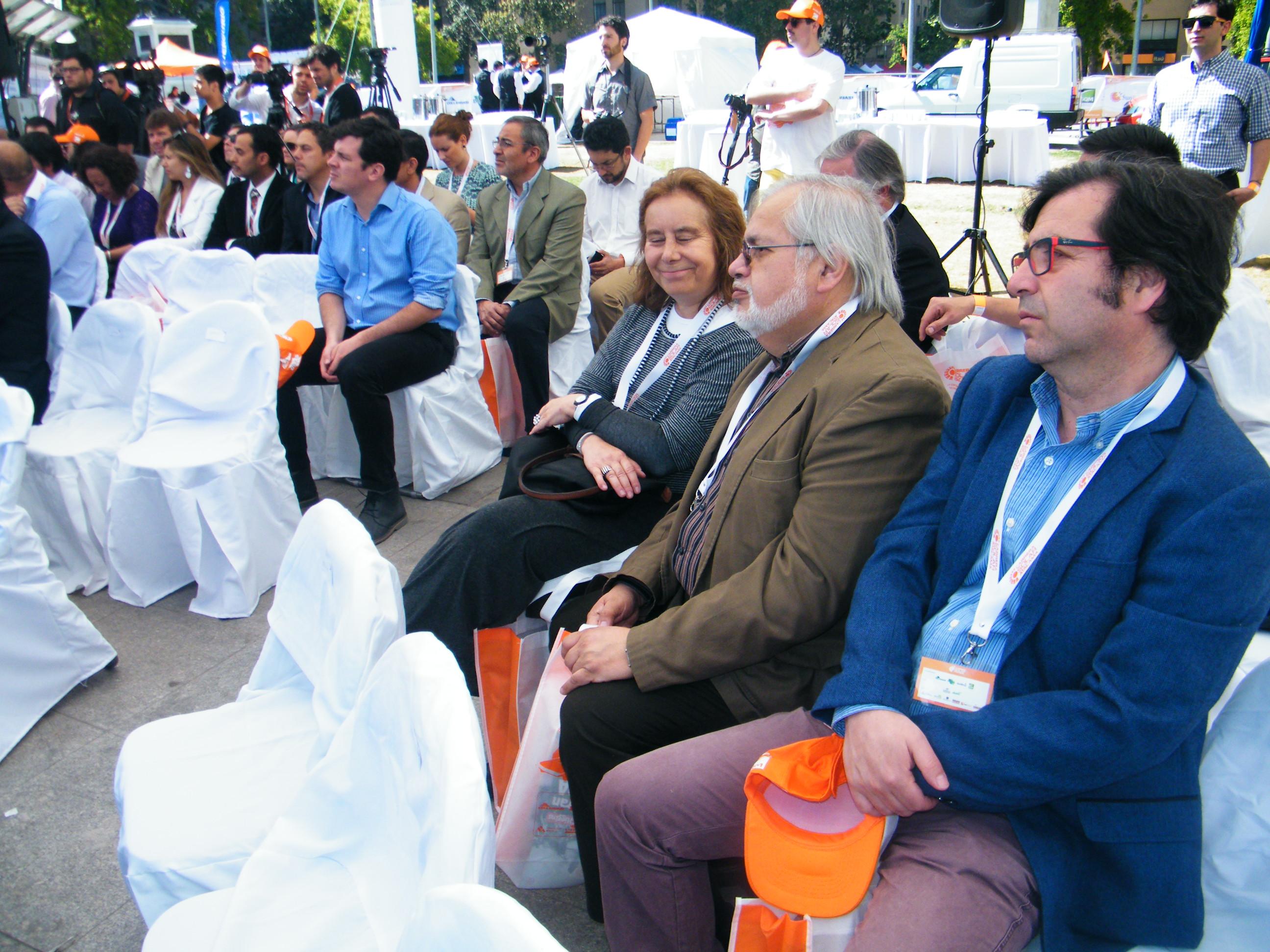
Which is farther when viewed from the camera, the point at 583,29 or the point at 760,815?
the point at 583,29

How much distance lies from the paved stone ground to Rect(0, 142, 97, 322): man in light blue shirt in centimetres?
197

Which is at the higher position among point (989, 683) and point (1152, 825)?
point (989, 683)

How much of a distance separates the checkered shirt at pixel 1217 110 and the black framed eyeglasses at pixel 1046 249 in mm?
4350

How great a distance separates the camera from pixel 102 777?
2324 millimetres

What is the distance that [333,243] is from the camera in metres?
4.02

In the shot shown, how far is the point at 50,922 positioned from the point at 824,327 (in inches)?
77.6

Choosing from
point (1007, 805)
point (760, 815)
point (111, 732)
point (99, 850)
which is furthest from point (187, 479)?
point (1007, 805)

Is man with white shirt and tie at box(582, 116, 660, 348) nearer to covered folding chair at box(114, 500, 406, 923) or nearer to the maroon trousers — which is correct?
covered folding chair at box(114, 500, 406, 923)

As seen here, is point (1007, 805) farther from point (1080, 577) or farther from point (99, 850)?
point (99, 850)

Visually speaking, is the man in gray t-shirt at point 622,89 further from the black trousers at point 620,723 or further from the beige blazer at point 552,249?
the black trousers at point 620,723

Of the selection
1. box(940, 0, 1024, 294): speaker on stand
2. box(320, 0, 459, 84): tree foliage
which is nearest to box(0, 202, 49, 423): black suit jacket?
box(940, 0, 1024, 294): speaker on stand

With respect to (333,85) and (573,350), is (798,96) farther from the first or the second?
(333,85)

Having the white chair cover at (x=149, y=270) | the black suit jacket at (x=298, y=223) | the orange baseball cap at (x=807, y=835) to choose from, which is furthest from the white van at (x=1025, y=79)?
the orange baseball cap at (x=807, y=835)

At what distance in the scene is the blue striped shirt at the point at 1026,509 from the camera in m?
1.31
